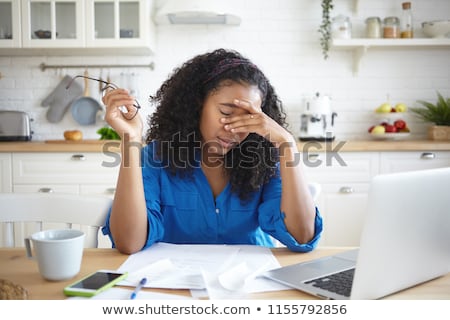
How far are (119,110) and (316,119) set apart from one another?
6.01 feet

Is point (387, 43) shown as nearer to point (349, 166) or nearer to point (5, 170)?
point (349, 166)

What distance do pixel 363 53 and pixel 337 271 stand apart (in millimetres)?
2282

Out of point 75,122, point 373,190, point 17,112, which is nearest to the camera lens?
point 373,190

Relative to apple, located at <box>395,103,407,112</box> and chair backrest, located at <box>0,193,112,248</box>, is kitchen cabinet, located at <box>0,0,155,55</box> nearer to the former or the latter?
apple, located at <box>395,103,407,112</box>

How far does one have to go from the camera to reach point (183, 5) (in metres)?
2.47

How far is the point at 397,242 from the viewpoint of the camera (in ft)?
2.04

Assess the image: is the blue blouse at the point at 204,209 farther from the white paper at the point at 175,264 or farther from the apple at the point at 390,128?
the apple at the point at 390,128

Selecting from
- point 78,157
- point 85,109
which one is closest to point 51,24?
point 85,109

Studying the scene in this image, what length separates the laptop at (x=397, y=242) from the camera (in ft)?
1.91

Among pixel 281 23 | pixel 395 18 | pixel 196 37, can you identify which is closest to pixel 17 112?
pixel 196 37

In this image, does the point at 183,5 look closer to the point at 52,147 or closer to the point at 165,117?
the point at 52,147

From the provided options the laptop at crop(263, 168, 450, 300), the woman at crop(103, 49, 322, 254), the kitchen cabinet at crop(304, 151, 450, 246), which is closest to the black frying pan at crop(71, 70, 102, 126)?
the kitchen cabinet at crop(304, 151, 450, 246)
